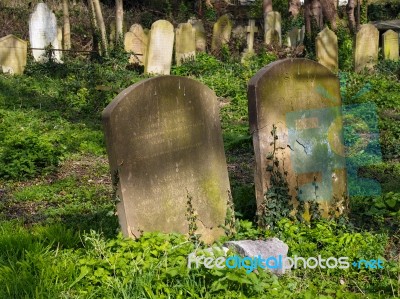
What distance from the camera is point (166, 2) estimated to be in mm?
27188

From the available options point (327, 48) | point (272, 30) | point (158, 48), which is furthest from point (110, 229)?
point (272, 30)

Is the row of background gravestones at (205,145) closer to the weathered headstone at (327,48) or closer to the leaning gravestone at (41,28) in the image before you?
the weathered headstone at (327,48)

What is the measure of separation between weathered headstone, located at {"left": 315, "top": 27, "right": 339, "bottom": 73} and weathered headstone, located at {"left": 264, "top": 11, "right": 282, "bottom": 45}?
266 cm

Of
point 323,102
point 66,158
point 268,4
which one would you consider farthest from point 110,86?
point 268,4

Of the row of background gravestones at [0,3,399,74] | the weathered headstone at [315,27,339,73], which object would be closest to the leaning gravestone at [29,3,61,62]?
the row of background gravestones at [0,3,399,74]

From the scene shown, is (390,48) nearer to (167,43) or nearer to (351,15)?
(167,43)

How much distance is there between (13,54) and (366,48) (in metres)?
7.64

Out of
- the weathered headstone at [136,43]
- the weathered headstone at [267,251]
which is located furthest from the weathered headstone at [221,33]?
the weathered headstone at [267,251]

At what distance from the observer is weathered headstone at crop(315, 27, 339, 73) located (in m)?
14.9

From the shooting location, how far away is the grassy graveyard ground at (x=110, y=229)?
4449 millimetres

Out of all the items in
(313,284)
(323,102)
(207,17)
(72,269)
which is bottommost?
(313,284)

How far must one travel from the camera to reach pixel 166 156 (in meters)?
5.66

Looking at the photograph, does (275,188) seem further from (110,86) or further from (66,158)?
(110,86)

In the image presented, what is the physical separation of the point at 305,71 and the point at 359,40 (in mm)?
9640
